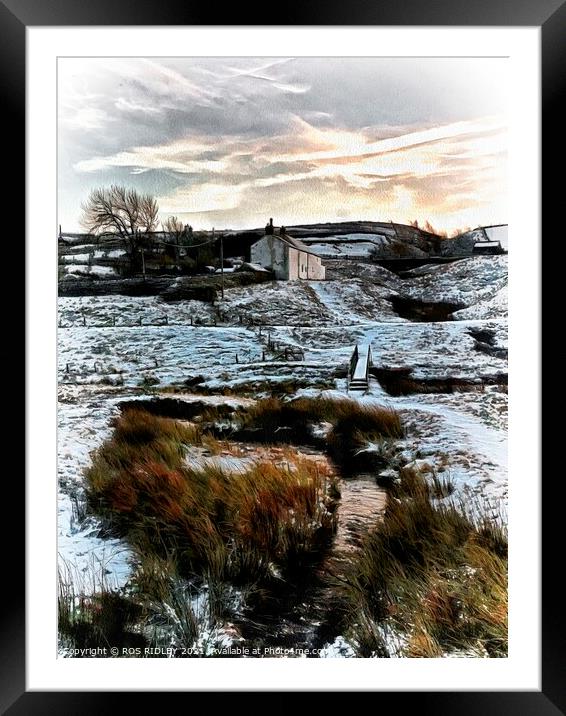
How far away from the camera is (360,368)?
1.85 metres

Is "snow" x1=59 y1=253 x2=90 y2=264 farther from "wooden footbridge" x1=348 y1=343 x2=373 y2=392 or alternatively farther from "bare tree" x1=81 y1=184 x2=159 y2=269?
"wooden footbridge" x1=348 y1=343 x2=373 y2=392

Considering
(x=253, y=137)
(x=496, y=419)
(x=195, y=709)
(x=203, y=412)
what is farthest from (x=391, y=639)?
(x=253, y=137)

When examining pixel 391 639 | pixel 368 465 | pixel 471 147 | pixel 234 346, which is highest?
pixel 471 147

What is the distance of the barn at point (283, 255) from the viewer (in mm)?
1826

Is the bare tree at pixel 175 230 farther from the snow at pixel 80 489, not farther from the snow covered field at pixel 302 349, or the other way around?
the snow at pixel 80 489

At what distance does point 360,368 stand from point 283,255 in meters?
0.53

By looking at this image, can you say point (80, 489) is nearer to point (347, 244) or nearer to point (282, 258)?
point (282, 258)

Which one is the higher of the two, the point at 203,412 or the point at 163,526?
the point at 203,412

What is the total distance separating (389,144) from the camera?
1818 mm

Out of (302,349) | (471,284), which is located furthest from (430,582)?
(471,284)

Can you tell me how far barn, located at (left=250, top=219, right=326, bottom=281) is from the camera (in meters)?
1.83
